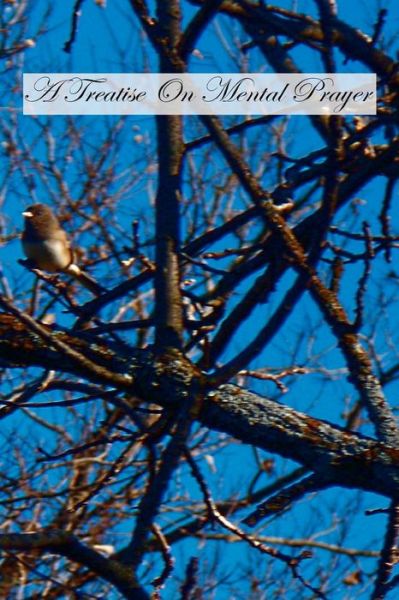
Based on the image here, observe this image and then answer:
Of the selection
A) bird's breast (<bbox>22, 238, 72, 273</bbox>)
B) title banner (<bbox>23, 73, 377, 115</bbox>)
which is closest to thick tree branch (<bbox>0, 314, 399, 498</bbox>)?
title banner (<bbox>23, 73, 377, 115</bbox>)

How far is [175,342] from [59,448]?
5.06 m

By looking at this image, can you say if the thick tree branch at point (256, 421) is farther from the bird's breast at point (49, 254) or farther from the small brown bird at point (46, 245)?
the bird's breast at point (49, 254)

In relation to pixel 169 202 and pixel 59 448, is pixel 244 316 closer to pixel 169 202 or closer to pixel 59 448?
pixel 169 202

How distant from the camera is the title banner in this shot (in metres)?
2.31

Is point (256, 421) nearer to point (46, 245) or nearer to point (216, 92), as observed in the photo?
point (216, 92)

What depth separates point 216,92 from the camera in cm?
301

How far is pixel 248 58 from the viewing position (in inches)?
311

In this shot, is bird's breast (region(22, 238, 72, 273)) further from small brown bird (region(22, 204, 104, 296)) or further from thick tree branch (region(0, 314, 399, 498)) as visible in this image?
thick tree branch (region(0, 314, 399, 498))

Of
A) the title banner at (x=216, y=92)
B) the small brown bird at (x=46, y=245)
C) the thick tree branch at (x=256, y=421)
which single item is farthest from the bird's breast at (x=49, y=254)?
the thick tree branch at (x=256, y=421)

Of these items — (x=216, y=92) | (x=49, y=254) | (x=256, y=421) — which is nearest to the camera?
(x=256, y=421)

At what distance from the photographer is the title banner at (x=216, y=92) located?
2.31m

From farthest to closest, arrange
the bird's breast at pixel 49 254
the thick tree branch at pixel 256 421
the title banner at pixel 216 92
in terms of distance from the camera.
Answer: the bird's breast at pixel 49 254, the title banner at pixel 216 92, the thick tree branch at pixel 256 421

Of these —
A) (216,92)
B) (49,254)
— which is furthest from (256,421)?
(49,254)

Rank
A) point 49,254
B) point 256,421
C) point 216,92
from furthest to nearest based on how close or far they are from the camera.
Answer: point 49,254, point 216,92, point 256,421
